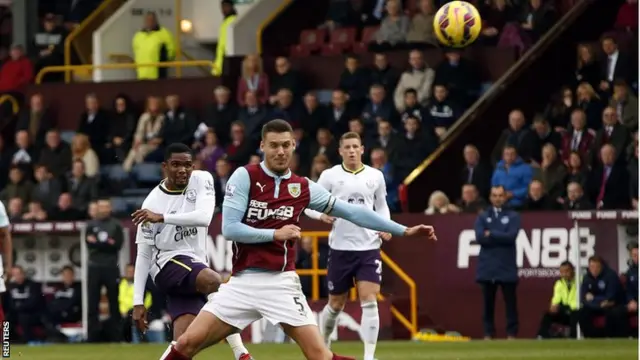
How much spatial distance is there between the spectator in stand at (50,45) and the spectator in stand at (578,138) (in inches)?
459

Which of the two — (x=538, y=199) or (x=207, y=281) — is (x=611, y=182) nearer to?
(x=538, y=199)

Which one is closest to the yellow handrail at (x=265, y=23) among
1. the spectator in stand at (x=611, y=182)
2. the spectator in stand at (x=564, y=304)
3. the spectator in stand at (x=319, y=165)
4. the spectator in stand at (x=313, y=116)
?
the spectator in stand at (x=313, y=116)

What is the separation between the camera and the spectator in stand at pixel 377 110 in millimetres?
23234

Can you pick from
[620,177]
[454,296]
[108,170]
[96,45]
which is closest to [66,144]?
[108,170]

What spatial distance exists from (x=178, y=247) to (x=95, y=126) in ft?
45.4

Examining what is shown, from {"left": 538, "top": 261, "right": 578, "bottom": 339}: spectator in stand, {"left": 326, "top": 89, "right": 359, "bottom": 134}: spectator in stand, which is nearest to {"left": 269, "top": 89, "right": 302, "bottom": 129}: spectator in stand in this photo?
{"left": 326, "top": 89, "right": 359, "bottom": 134}: spectator in stand

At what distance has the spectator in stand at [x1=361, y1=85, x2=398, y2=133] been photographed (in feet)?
76.2

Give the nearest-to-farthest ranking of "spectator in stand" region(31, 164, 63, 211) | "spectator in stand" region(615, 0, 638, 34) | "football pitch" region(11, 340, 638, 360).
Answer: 1. "football pitch" region(11, 340, 638, 360)
2. "spectator in stand" region(615, 0, 638, 34)
3. "spectator in stand" region(31, 164, 63, 211)

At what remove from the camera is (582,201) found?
20.6m

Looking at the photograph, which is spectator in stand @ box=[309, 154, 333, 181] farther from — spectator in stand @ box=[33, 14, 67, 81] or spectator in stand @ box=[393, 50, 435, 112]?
spectator in stand @ box=[33, 14, 67, 81]

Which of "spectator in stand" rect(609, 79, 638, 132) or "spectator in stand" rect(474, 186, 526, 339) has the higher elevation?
"spectator in stand" rect(609, 79, 638, 132)

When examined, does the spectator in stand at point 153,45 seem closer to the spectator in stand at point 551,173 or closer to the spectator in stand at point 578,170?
the spectator in stand at point 551,173

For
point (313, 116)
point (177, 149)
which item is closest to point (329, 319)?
point (177, 149)

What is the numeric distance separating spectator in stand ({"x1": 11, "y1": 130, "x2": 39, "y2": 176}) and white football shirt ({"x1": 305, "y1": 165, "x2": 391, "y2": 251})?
36.3 feet
